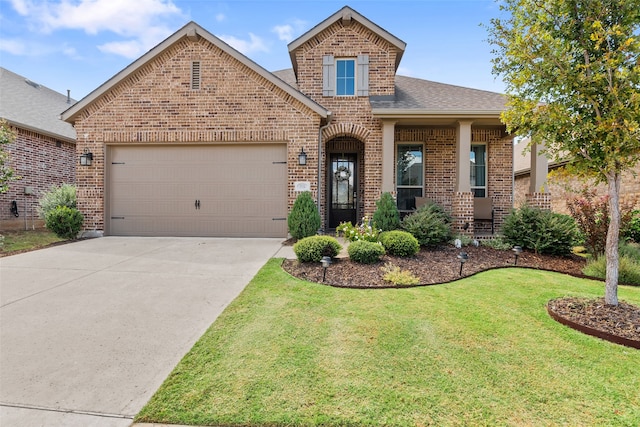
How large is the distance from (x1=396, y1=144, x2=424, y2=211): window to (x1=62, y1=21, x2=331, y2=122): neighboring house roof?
2923 mm

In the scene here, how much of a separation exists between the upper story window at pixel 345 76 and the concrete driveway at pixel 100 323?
17.7ft

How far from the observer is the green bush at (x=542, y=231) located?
21.7 ft

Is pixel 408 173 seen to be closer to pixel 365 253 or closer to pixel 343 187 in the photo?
pixel 343 187

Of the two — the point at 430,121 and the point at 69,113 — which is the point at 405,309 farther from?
the point at 69,113

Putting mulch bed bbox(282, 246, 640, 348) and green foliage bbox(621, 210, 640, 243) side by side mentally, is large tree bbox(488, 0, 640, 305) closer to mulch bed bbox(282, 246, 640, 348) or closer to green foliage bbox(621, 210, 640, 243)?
mulch bed bbox(282, 246, 640, 348)

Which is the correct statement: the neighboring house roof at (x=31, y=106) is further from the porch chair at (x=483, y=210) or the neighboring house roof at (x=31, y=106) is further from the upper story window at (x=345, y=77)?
the porch chair at (x=483, y=210)

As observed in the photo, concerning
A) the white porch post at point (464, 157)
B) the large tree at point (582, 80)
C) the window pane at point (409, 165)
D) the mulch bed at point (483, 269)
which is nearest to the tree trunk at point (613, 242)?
the large tree at point (582, 80)

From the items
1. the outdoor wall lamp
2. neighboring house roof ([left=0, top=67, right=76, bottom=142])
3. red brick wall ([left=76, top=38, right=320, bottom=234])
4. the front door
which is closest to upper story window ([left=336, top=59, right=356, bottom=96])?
red brick wall ([left=76, top=38, right=320, bottom=234])

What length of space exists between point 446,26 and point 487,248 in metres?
6.30

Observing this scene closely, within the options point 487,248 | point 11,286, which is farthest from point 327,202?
point 11,286

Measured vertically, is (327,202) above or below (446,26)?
below

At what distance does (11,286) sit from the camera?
4.53m

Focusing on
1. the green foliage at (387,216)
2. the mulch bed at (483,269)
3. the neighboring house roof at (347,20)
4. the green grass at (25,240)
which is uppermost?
the neighboring house roof at (347,20)

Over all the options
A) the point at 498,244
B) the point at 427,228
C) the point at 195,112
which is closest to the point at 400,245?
the point at 427,228
